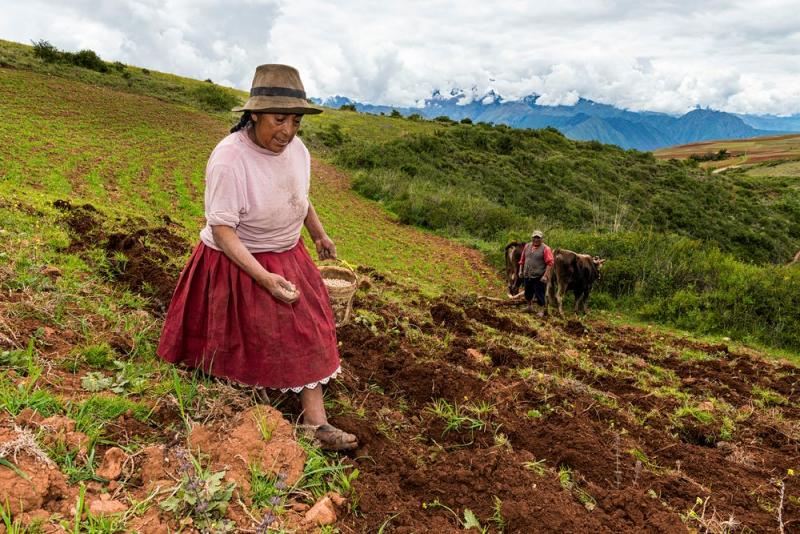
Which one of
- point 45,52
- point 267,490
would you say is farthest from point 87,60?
point 267,490

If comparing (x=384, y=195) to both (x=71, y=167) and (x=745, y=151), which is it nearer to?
(x=71, y=167)

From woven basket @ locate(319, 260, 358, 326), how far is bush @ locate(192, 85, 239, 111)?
120 ft

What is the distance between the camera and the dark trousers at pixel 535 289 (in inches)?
341

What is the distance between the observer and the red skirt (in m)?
2.50

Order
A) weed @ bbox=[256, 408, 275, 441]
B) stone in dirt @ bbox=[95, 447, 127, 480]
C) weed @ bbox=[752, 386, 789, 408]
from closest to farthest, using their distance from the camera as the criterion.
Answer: stone in dirt @ bbox=[95, 447, 127, 480] < weed @ bbox=[256, 408, 275, 441] < weed @ bbox=[752, 386, 789, 408]

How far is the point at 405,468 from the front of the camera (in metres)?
2.52

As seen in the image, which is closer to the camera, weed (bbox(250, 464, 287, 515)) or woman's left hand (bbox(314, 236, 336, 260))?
weed (bbox(250, 464, 287, 515))

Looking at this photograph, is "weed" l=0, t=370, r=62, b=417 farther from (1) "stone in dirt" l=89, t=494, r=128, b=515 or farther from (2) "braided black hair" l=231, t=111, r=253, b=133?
(2) "braided black hair" l=231, t=111, r=253, b=133

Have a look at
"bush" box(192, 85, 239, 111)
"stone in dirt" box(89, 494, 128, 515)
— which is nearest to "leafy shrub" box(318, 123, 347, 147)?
"bush" box(192, 85, 239, 111)

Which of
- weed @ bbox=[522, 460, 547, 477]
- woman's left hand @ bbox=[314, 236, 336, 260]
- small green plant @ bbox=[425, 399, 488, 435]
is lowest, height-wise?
weed @ bbox=[522, 460, 547, 477]

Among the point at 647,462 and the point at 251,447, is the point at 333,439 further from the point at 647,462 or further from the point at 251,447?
the point at 647,462

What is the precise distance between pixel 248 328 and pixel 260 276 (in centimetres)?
32

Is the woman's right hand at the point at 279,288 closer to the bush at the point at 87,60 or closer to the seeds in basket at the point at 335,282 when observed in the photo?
the seeds in basket at the point at 335,282

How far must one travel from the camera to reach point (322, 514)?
1.95 m
